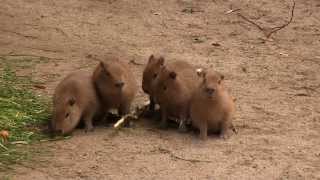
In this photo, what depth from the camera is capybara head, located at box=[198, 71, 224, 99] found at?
625 cm

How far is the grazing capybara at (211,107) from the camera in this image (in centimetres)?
631

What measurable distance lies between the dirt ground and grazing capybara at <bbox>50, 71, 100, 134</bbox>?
0.14 meters

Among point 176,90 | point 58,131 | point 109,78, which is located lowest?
point 58,131

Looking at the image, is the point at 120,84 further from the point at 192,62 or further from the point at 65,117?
the point at 192,62

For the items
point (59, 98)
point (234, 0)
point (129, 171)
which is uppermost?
point (234, 0)

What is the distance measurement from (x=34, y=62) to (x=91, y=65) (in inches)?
26.2

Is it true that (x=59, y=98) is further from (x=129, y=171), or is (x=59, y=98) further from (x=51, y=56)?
(x=51, y=56)

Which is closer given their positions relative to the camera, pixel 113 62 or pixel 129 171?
pixel 129 171

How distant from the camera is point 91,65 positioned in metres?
8.56

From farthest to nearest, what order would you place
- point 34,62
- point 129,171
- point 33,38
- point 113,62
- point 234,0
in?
point 234,0
point 33,38
point 34,62
point 113,62
point 129,171

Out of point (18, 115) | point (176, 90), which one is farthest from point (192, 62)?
point (18, 115)

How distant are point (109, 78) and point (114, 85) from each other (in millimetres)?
79

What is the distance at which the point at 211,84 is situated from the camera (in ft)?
20.5

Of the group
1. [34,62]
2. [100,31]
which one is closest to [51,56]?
[34,62]
